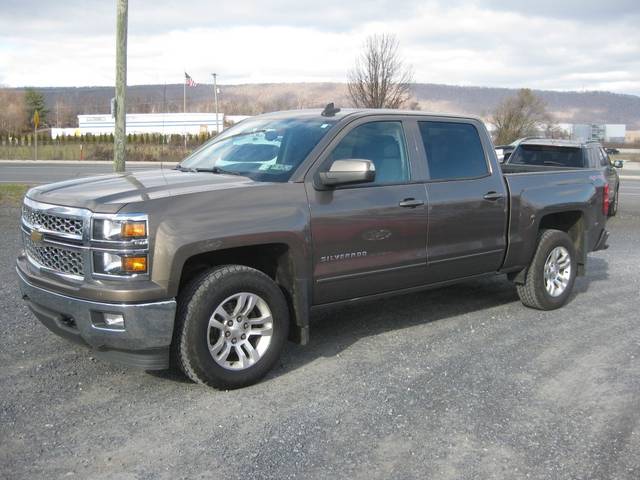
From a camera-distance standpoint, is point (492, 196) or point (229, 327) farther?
point (492, 196)

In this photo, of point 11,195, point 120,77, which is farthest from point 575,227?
point 11,195

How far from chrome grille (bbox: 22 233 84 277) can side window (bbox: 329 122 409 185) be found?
1996 millimetres

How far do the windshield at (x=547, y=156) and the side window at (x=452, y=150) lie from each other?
7.37m

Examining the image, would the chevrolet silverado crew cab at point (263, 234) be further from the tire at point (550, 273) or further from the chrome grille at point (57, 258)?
the tire at point (550, 273)

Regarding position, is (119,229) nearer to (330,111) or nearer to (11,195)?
(330,111)

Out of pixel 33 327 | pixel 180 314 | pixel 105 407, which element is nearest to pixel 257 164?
pixel 180 314

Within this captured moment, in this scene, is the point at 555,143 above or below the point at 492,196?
above

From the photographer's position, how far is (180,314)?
14.0ft

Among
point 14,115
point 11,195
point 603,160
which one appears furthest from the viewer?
point 14,115

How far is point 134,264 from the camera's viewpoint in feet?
13.3

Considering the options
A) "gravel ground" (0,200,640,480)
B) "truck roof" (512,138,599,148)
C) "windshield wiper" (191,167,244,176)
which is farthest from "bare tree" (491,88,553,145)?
"windshield wiper" (191,167,244,176)

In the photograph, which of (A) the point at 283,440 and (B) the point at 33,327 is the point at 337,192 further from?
(B) the point at 33,327

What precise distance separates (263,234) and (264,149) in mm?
1028

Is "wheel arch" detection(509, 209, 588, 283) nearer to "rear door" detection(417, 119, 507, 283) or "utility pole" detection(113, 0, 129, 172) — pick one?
"rear door" detection(417, 119, 507, 283)
